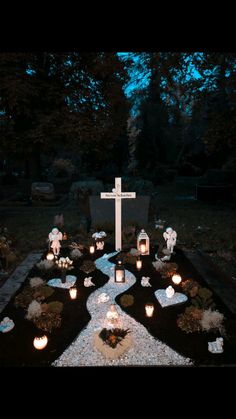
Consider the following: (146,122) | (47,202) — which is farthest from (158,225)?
(146,122)

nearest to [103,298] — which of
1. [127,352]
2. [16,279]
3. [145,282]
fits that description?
[145,282]

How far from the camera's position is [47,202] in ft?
70.2

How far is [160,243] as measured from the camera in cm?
1198

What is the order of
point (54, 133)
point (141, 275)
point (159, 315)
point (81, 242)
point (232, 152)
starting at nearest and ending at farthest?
1. point (159, 315)
2. point (141, 275)
3. point (81, 242)
4. point (54, 133)
5. point (232, 152)

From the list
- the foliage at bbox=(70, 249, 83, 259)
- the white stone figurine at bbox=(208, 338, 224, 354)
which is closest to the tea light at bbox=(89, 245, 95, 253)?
the foliage at bbox=(70, 249, 83, 259)

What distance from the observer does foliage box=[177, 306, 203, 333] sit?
18.9 feet

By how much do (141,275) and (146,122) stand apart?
34236mm

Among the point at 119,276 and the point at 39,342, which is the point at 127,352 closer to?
the point at 39,342

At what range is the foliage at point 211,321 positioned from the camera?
18.8 ft

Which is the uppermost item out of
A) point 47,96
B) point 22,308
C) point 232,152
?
point 47,96

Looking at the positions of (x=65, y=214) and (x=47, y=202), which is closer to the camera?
(x=65, y=214)

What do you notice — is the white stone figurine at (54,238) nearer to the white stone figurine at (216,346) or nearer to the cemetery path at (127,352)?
the cemetery path at (127,352)

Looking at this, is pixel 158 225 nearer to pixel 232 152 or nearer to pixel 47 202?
pixel 47 202

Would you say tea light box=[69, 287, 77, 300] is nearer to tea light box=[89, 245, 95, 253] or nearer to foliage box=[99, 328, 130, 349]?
foliage box=[99, 328, 130, 349]
